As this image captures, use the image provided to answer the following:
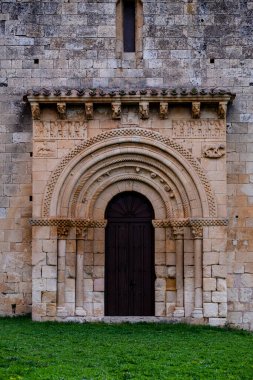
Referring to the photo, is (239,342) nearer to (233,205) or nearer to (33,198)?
(233,205)

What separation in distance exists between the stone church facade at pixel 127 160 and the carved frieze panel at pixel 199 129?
22 mm

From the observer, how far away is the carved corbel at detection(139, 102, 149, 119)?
49.1ft

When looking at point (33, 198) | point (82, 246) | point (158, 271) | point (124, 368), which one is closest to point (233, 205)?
point (158, 271)

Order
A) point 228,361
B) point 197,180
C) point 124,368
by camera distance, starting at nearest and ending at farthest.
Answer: point 124,368 → point 228,361 → point 197,180

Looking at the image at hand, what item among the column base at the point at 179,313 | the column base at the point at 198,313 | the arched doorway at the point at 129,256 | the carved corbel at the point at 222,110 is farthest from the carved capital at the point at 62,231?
the carved corbel at the point at 222,110

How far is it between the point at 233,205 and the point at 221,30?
158 inches

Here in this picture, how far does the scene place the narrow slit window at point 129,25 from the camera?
1608cm

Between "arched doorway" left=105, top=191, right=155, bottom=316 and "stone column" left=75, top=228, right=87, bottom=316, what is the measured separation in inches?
22.5

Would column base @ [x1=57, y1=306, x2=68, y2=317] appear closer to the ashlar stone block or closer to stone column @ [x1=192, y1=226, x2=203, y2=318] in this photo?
stone column @ [x1=192, y1=226, x2=203, y2=318]

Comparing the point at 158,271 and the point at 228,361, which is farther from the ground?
the point at 158,271

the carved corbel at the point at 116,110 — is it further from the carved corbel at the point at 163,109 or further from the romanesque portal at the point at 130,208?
the carved corbel at the point at 163,109

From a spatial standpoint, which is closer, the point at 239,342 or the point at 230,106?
the point at 239,342

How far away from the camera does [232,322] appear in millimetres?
15203

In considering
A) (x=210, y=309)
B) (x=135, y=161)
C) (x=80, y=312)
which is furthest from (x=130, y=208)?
(x=210, y=309)
